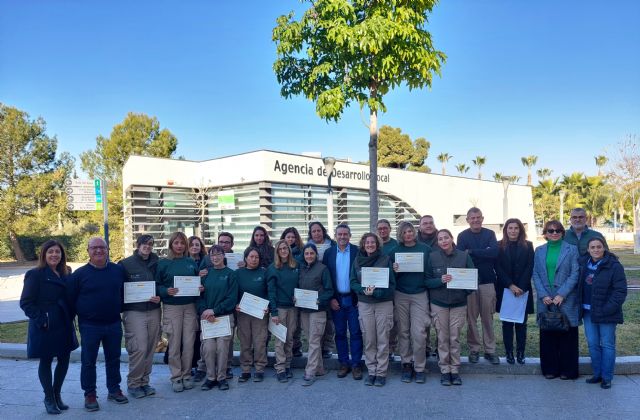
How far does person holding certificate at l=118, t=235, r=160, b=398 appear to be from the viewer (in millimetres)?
5344

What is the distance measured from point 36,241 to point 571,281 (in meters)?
31.4

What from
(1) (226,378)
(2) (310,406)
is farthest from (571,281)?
(1) (226,378)

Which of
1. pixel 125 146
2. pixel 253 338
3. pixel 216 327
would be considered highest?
pixel 125 146

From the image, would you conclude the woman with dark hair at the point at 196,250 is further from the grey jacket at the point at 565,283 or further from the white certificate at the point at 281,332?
the grey jacket at the point at 565,283

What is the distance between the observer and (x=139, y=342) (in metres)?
5.34

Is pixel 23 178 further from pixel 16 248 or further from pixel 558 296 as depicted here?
pixel 558 296

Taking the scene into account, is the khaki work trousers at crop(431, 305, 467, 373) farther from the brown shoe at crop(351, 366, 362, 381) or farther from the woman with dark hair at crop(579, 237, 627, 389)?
the woman with dark hair at crop(579, 237, 627, 389)

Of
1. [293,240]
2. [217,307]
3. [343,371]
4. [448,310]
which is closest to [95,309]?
[217,307]

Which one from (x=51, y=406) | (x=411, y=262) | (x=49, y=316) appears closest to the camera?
(x=49, y=316)

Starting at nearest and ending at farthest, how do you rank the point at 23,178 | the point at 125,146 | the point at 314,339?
1. the point at 314,339
2. the point at 23,178
3. the point at 125,146

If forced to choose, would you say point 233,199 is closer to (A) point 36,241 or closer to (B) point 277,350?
(B) point 277,350

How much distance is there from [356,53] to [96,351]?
5760mm

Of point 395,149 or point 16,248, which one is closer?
point 16,248

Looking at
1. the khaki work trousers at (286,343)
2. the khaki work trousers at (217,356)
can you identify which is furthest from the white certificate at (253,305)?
the khaki work trousers at (217,356)
